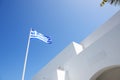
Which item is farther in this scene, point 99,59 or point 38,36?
point 38,36

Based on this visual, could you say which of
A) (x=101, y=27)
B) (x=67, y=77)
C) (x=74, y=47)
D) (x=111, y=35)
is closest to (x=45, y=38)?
(x=74, y=47)

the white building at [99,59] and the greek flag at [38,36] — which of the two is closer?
the white building at [99,59]

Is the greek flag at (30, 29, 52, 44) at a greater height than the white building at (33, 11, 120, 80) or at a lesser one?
greater

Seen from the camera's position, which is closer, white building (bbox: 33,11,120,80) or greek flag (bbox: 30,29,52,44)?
white building (bbox: 33,11,120,80)

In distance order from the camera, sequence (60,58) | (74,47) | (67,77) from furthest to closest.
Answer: (60,58)
(74,47)
(67,77)

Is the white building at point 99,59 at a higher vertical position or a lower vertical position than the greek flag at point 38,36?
→ lower

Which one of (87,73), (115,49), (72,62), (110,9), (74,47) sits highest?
(110,9)

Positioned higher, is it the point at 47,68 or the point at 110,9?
the point at 110,9

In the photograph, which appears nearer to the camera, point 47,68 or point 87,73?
point 87,73

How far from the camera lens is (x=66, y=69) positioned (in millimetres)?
11133

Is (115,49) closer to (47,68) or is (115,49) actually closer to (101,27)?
(101,27)

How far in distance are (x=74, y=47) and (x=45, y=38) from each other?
284cm

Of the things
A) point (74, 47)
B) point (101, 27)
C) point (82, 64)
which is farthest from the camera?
point (74, 47)

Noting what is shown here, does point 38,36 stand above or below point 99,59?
above
